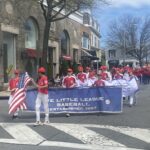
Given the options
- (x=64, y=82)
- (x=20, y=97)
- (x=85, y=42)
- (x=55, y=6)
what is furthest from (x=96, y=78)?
(x=85, y=42)

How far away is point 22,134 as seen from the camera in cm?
1327

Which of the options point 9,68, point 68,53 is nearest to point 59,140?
point 9,68

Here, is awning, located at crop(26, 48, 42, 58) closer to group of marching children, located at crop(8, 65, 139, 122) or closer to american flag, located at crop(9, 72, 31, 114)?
group of marching children, located at crop(8, 65, 139, 122)

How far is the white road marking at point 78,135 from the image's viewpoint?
11742 mm

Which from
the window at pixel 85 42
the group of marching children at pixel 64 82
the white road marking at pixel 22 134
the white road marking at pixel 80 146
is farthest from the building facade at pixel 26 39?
the white road marking at pixel 80 146

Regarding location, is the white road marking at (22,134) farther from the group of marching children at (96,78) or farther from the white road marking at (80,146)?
the group of marching children at (96,78)

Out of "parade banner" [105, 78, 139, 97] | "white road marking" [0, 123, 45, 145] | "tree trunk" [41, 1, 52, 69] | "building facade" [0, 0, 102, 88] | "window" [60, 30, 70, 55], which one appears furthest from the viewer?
"window" [60, 30, 70, 55]

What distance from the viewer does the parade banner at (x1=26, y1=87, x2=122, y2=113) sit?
1738 cm

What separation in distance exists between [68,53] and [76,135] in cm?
3660

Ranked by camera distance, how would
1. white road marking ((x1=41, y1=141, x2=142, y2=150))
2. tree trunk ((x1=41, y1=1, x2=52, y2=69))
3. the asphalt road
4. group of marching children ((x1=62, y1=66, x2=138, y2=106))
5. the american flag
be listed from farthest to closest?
tree trunk ((x1=41, y1=1, x2=52, y2=69)), group of marching children ((x1=62, y1=66, x2=138, y2=106)), the american flag, the asphalt road, white road marking ((x1=41, y1=141, x2=142, y2=150))

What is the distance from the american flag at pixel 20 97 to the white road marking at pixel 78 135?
56.7 inches

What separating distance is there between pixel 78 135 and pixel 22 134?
4.92 feet

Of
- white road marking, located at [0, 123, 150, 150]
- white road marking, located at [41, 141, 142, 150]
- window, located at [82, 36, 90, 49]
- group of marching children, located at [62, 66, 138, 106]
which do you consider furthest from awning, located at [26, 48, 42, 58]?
window, located at [82, 36, 90, 49]

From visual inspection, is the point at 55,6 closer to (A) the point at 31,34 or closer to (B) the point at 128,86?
(A) the point at 31,34
